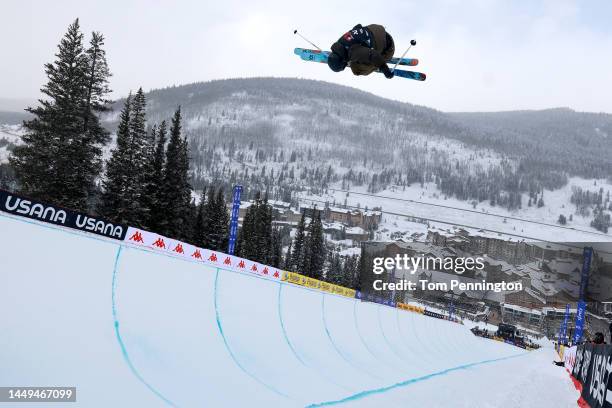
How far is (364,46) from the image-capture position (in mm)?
9133

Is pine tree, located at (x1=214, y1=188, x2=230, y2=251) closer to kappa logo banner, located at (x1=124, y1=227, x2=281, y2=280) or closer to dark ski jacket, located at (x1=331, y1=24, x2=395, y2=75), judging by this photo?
kappa logo banner, located at (x1=124, y1=227, x2=281, y2=280)

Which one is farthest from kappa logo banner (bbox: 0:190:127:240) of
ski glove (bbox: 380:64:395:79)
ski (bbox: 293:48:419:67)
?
ski glove (bbox: 380:64:395:79)

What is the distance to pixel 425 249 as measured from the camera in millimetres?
137125

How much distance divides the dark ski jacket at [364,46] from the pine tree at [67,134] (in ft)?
79.6

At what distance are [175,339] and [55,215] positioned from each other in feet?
8.81

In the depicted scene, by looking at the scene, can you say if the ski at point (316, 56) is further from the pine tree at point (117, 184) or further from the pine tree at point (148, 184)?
the pine tree at point (148, 184)

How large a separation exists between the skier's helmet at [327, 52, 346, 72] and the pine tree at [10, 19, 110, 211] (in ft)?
78.0

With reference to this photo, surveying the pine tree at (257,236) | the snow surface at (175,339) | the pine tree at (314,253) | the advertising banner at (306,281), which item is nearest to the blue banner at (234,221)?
the advertising banner at (306,281)

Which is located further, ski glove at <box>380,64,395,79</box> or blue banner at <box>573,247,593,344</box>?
blue banner at <box>573,247,593,344</box>

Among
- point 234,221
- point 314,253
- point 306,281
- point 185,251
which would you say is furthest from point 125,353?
point 314,253


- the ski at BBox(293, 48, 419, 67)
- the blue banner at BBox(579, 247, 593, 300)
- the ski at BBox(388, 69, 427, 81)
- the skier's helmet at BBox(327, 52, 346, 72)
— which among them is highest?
the ski at BBox(293, 48, 419, 67)

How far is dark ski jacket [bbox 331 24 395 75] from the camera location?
898 cm

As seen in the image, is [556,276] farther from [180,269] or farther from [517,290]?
[180,269]

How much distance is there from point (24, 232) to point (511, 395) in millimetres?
10374
